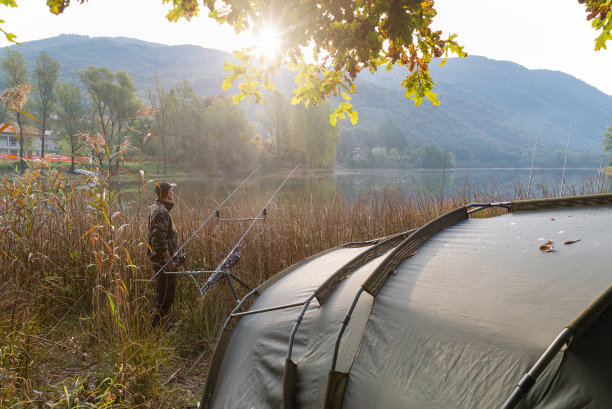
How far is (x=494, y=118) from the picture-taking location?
193500mm

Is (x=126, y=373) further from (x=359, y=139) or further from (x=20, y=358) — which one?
(x=359, y=139)

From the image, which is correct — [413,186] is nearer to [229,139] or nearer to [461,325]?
[461,325]

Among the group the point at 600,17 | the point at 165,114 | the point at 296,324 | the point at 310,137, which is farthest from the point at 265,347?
the point at 310,137

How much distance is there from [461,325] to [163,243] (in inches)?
126

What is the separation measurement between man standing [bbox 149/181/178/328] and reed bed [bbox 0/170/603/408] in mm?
198

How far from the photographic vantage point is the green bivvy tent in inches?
44.7

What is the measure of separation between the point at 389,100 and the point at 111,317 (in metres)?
199

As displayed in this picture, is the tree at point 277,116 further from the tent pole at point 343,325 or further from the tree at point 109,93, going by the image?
the tent pole at point 343,325

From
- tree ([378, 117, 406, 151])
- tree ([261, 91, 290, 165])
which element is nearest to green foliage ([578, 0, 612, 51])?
tree ([261, 91, 290, 165])

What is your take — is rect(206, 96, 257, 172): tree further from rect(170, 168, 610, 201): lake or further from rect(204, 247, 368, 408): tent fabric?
rect(204, 247, 368, 408): tent fabric

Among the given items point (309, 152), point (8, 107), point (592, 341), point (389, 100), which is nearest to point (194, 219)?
point (8, 107)

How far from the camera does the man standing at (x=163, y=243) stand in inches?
154

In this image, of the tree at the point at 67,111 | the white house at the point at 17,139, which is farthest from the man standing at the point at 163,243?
the tree at the point at 67,111

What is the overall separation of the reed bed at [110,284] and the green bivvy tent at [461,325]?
2.85 feet
